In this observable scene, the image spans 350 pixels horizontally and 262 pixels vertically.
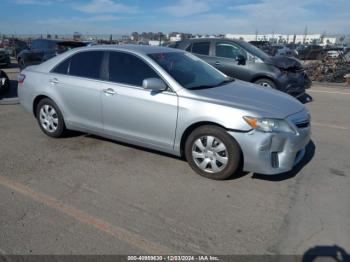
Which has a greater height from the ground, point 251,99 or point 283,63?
point 283,63

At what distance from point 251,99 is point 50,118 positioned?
10.9 feet

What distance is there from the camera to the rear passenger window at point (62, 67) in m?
5.25

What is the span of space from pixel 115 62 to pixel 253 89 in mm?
2000

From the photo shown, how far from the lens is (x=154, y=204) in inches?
140

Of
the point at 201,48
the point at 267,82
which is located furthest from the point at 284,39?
the point at 267,82

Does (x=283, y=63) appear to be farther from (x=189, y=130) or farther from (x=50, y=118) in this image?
(x=50, y=118)

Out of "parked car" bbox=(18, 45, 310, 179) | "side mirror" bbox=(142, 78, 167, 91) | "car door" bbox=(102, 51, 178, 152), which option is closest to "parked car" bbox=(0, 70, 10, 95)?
"parked car" bbox=(18, 45, 310, 179)

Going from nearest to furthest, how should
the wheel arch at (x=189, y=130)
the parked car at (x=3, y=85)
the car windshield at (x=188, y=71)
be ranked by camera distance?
the wheel arch at (x=189, y=130) → the car windshield at (x=188, y=71) → the parked car at (x=3, y=85)

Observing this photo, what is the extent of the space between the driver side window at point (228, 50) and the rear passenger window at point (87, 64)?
485 centimetres

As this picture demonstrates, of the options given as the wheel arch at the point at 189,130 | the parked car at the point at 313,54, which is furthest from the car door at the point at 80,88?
the parked car at the point at 313,54

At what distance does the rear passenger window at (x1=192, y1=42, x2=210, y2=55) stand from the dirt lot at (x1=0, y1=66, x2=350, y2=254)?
5.11 metres

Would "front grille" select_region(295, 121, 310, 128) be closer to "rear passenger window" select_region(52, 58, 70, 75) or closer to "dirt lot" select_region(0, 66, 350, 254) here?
"dirt lot" select_region(0, 66, 350, 254)

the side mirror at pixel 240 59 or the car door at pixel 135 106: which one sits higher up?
the side mirror at pixel 240 59

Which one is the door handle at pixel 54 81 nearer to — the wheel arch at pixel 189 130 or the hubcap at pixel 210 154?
the wheel arch at pixel 189 130
